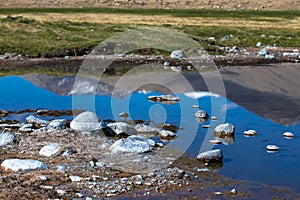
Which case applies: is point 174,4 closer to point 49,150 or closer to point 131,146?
point 131,146

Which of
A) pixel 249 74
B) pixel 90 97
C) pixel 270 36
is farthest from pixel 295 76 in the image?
pixel 270 36

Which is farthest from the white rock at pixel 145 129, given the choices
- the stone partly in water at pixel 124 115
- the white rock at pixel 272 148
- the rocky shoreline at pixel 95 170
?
the white rock at pixel 272 148

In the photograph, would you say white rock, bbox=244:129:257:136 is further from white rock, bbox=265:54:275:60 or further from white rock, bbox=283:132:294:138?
white rock, bbox=265:54:275:60

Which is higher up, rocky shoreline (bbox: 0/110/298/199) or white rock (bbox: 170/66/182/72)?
rocky shoreline (bbox: 0/110/298/199)

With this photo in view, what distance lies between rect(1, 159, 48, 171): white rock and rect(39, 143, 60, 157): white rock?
94cm

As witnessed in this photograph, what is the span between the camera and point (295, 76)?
79.2ft

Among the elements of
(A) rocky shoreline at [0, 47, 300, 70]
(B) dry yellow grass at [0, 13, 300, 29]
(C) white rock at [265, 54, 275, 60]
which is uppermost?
(C) white rock at [265, 54, 275, 60]

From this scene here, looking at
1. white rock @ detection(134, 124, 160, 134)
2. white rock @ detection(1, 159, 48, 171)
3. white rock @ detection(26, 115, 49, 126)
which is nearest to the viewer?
white rock @ detection(1, 159, 48, 171)

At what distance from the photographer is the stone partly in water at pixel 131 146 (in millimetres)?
12727

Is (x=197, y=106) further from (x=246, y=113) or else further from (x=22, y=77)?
(x=22, y=77)

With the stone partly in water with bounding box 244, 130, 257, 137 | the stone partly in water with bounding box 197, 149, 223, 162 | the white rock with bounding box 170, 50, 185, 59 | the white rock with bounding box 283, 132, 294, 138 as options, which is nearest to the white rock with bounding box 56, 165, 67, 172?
the stone partly in water with bounding box 197, 149, 223, 162

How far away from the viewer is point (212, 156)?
12.3 metres

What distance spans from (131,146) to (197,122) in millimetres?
3572

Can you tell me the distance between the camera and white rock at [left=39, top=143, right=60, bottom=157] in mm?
12492
